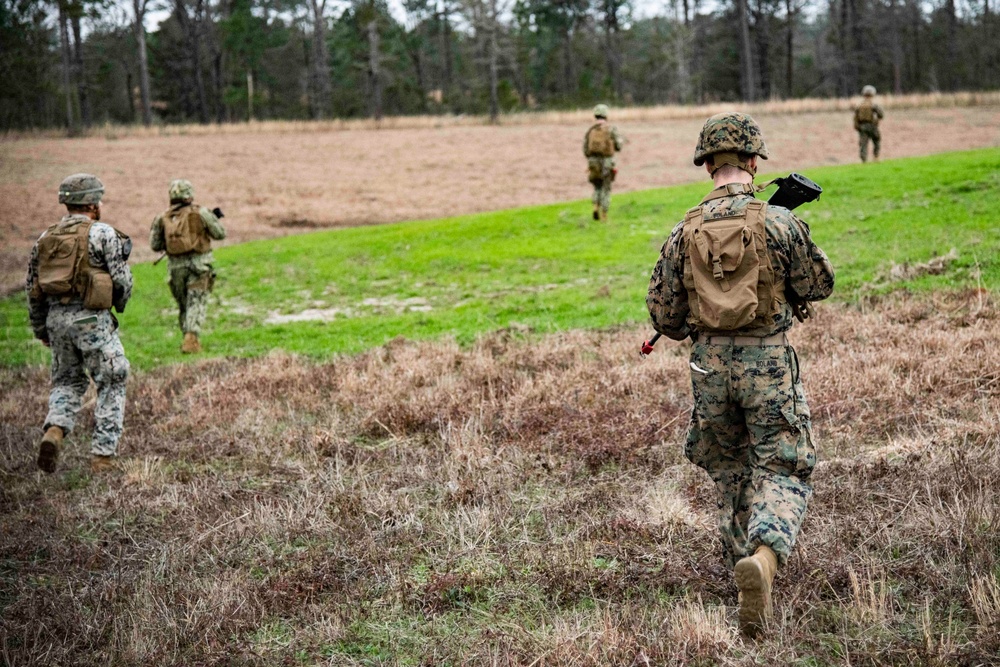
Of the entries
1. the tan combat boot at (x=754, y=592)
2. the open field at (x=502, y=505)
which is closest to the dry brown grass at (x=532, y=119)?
the open field at (x=502, y=505)

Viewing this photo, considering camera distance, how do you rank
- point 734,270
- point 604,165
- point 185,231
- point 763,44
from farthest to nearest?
point 763,44
point 604,165
point 185,231
point 734,270

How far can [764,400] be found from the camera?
376 centimetres

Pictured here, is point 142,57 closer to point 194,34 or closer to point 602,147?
point 194,34

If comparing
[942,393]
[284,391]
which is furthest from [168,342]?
[942,393]

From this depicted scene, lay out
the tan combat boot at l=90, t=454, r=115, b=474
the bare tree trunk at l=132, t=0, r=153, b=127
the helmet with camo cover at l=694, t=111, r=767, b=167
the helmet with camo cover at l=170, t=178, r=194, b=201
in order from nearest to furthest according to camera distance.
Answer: the helmet with camo cover at l=694, t=111, r=767, b=167, the tan combat boot at l=90, t=454, r=115, b=474, the helmet with camo cover at l=170, t=178, r=194, b=201, the bare tree trunk at l=132, t=0, r=153, b=127

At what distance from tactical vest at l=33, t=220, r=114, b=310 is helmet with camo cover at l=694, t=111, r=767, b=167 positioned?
5.03 metres

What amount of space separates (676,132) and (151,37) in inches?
1578

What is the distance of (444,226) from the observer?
67.8 feet

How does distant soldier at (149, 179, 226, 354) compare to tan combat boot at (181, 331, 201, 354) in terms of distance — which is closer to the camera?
distant soldier at (149, 179, 226, 354)

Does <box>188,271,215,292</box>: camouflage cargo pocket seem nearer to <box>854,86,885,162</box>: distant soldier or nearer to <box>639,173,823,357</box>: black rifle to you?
<box>639,173,823,357</box>: black rifle

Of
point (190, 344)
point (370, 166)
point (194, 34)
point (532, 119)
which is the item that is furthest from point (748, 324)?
point (194, 34)

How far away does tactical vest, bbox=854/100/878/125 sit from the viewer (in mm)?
21922

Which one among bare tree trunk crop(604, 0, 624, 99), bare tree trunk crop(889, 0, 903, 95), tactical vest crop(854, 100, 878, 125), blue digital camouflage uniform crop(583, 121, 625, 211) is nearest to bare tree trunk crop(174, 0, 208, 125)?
bare tree trunk crop(604, 0, 624, 99)

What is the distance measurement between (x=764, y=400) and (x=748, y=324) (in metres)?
0.34
